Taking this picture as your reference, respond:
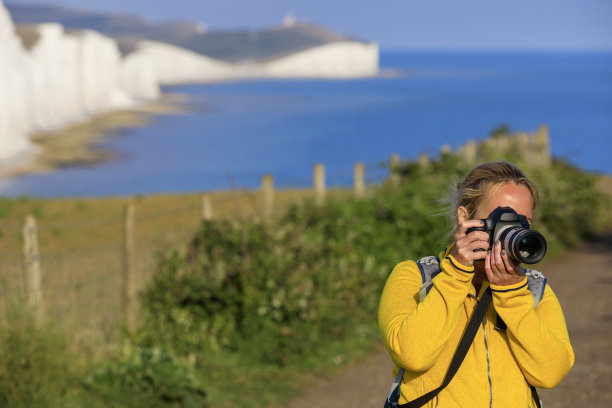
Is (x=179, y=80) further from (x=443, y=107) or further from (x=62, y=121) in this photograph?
(x=62, y=121)

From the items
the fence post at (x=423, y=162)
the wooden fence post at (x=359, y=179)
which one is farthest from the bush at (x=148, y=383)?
the fence post at (x=423, y=162)

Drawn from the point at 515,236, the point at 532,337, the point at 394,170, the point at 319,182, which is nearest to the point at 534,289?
the point at 532,337

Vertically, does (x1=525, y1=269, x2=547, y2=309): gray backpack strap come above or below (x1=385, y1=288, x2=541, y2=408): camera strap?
above

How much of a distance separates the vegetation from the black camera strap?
342cm

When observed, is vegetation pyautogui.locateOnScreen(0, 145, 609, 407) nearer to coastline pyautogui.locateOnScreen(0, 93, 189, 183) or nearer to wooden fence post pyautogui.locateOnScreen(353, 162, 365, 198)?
wooden fence post pyautogui.locateOnScreen(353, 162, 365, 198)

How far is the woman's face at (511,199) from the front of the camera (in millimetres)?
1970

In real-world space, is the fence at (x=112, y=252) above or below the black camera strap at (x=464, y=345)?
below

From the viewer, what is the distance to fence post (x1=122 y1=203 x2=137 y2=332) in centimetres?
619

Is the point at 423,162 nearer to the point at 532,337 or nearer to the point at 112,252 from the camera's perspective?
the point at 112,252

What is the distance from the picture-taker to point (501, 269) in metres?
1.87

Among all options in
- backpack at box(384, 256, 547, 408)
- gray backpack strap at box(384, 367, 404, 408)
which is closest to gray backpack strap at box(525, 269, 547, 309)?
backpack at box(384, 256, 547, 408)

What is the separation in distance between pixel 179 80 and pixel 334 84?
3314 centimetres

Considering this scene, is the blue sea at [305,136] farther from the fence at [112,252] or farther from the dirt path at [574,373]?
the dirt path at [574,373]

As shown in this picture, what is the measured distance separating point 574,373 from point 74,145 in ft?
152
